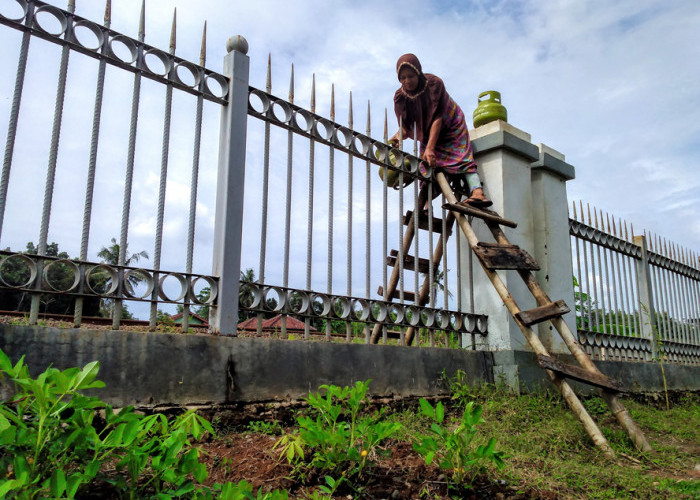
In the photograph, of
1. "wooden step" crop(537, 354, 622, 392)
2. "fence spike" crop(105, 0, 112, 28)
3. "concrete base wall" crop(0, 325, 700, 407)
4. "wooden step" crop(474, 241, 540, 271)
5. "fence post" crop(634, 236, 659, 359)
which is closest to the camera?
"concrete base wall" crop(0, 325, 700, 407)

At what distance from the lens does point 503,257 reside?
4141 mm

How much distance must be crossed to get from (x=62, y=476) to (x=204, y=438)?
116cm

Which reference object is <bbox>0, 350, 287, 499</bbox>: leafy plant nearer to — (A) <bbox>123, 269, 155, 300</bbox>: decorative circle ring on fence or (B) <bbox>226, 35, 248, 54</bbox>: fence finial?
(A) <bbox>123, 269, 155, 300</bbox>: decorative circle ring on fence

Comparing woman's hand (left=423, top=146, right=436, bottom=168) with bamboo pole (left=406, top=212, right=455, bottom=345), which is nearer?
bamboo pole (left=406, top=212, right=455, bottom=345)

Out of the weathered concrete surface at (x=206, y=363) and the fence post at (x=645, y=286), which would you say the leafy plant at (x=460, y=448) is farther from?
the fence post at (x=645, y=286)

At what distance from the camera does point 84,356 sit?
242 centimetres

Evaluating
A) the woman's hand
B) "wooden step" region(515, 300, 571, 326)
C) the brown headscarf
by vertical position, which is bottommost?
"wooden step" region(515, 300, 571, 326)

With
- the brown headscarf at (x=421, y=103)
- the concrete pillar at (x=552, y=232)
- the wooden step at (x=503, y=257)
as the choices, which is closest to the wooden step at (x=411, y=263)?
the wooden step at (x=503, y=257)

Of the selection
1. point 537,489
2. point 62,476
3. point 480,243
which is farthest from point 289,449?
point 480,243

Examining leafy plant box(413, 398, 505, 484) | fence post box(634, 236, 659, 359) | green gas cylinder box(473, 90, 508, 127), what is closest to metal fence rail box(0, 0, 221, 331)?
leafy plant box(413, 398, 505, 484)

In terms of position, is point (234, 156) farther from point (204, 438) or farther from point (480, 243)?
point (480, 243)

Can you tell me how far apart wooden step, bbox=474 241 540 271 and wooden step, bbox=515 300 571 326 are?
1.08 feet

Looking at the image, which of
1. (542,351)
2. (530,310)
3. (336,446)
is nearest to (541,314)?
(530,310)

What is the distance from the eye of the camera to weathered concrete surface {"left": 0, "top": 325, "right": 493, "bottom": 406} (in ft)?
7.79
